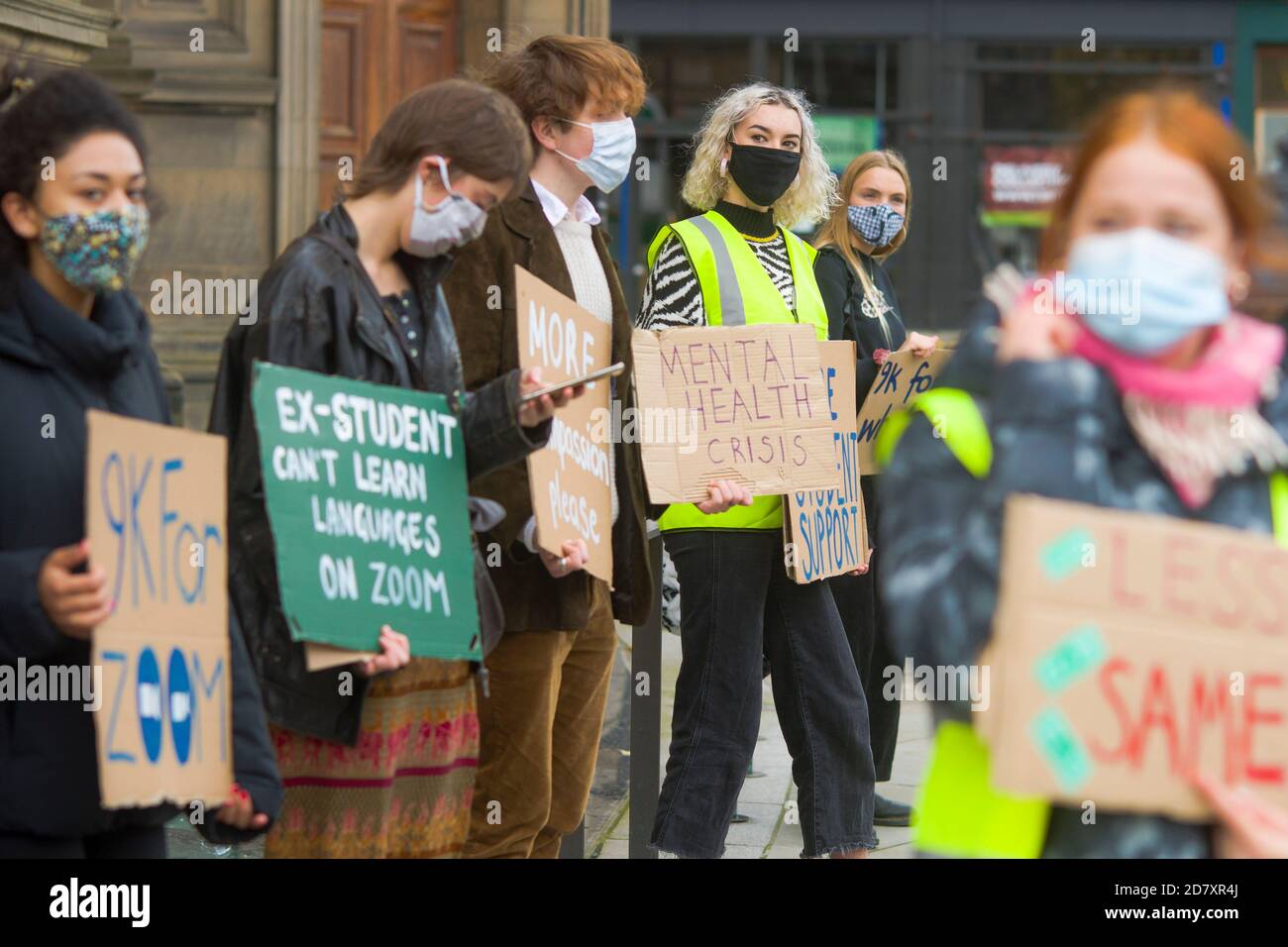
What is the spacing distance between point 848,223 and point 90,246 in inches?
158

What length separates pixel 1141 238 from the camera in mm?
2562

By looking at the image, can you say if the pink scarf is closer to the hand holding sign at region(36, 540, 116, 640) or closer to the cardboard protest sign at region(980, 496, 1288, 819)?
the cardboard protest sign at region(980, 496, 1288, 819)

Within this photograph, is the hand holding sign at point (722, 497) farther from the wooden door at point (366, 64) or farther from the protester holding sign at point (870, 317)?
the wooden door at point (366, 64)

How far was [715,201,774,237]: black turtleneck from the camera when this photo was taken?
5.72 meters

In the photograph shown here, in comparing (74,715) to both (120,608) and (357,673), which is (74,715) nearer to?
(120,608)

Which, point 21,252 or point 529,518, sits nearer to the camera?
point 21,252

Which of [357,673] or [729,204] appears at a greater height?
[729,204]

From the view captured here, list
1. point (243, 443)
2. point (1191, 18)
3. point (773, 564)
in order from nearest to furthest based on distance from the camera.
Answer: point (243, 443), point (773, 564), point (1191, 18)

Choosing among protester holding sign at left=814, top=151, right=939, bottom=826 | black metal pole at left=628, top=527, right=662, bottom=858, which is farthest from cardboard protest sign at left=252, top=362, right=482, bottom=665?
protester holding sign at left=814, top=151, right=939, bottom=826

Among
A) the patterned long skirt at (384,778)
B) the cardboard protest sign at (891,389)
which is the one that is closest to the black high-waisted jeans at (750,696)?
the cardboard protest sign at (891,389)
